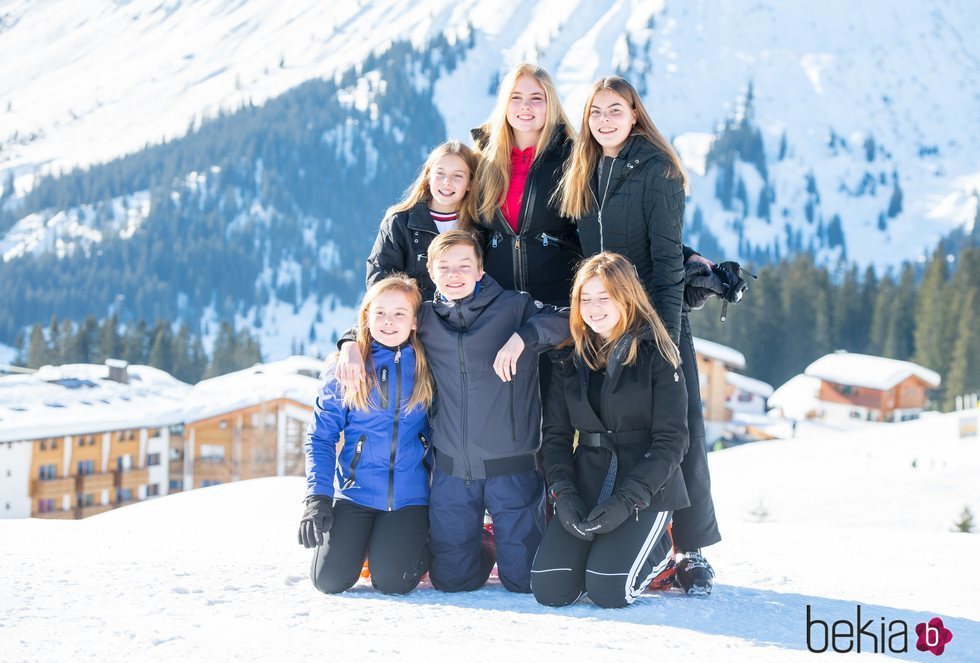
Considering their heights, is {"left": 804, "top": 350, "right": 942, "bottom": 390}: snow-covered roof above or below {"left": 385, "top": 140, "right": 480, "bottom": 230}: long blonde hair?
below

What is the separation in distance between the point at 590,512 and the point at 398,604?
0.99 m

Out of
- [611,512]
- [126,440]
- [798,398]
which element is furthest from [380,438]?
[798,398]

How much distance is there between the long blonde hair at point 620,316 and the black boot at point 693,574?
3.33 feet

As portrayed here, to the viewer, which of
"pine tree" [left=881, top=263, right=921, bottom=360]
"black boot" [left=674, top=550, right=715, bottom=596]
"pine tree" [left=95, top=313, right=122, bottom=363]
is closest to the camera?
"black boot" [left=674, top=550, right=715, bottom=596]

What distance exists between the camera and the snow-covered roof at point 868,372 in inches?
1939

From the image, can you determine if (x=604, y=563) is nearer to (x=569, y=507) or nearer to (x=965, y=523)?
(x=569, y=507)

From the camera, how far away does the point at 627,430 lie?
15.5ft

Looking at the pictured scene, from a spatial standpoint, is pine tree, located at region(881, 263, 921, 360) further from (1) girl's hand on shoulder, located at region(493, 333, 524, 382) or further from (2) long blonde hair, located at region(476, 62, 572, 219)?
(1) girl's hand on shoulder, located at region(493, 333, 524, 382)

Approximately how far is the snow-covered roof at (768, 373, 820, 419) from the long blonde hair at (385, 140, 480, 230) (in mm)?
49493

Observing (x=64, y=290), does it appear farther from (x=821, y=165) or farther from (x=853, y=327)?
(x=821, y=165)

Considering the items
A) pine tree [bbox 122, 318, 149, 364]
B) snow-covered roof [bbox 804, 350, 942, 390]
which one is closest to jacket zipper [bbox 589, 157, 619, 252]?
snow-covered roof [bbox 804, 350, 942, 390]

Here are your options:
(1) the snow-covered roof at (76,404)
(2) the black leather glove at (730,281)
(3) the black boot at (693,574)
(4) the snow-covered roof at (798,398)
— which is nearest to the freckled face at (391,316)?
(2) the black leather glove at (730,281)

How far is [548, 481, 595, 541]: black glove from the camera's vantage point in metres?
4.59

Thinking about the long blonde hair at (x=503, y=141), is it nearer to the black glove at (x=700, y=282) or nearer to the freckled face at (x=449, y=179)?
the freckled face at (x=449, y=179)
